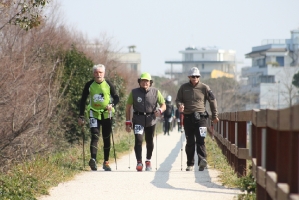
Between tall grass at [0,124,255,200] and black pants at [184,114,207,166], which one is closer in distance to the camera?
tall grass at [0,124,255,200]

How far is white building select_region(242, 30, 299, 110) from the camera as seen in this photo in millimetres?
122375

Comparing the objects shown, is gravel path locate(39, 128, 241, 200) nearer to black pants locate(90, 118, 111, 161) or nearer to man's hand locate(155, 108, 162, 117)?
black pants locate(90, 118, 111, 161)

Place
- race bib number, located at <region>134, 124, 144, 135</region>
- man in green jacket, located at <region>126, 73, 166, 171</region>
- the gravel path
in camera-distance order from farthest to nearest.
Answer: race bib number, located at <region>134, 124, 144, 135</region>, man in green jacket, located at <region>126, 73, 166, 171</region>, the gravel path

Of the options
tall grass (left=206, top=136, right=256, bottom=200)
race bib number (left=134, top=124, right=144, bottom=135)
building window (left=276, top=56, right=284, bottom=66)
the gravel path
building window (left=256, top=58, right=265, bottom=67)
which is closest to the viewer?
tall grass (left=206, top=136, right=256, bottom=200)

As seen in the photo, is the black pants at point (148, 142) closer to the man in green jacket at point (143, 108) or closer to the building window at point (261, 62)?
the man in green jacket at point (143, 108)

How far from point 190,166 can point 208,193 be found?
4.38 meters

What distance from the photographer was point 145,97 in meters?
16.0

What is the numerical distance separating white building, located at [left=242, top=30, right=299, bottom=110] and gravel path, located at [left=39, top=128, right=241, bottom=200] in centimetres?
9995

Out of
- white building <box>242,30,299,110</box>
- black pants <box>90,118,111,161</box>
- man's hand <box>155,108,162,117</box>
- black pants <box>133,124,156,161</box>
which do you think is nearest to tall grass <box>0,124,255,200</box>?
black pants <box>90,118,111,161</box>

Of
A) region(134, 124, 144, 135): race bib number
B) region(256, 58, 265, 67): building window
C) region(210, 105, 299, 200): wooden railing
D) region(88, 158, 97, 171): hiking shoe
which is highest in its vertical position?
region(256, 58, 265, 67): building window

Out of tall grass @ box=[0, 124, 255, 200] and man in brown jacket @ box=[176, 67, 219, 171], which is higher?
man in brown jacket @ box=[176, 67, 219, 171]

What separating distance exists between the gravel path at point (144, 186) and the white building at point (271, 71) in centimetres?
9995

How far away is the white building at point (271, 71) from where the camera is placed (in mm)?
122375

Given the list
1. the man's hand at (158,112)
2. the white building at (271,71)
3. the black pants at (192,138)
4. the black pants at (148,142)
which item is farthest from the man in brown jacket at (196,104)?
the white building at (271,71)
